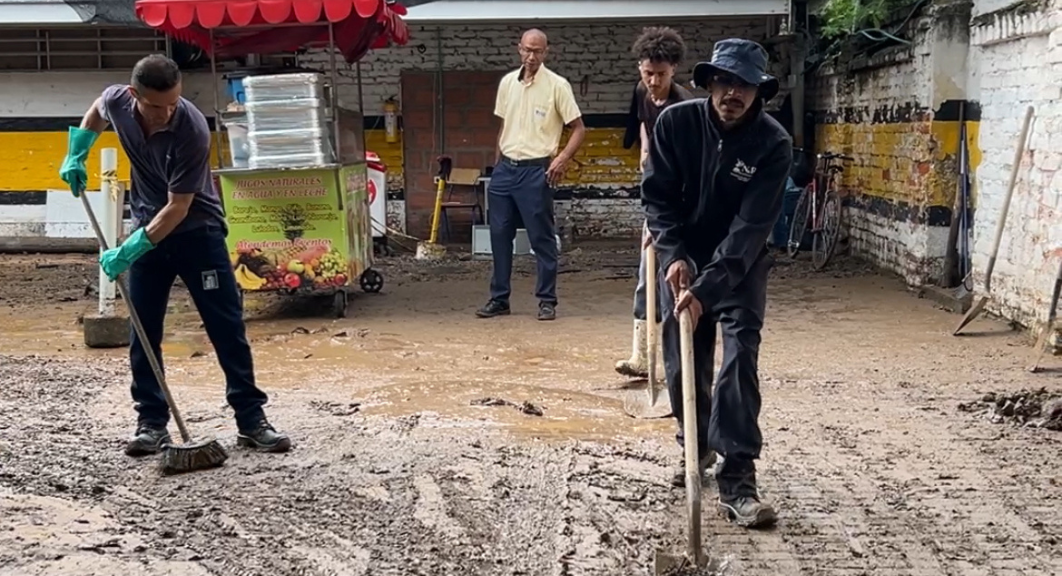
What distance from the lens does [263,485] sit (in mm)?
4562

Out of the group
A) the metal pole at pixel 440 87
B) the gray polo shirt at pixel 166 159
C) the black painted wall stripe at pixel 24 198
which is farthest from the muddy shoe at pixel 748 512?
the black painted wall stripe at pixel 24 198

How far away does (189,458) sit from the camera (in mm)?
4746

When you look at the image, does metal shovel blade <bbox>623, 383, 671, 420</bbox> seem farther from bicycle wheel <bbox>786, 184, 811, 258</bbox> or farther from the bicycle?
bicycle wheel <bbox>786, 184, 811, 258</bbox>

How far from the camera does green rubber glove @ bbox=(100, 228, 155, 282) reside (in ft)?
15.6

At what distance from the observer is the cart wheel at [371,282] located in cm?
1026

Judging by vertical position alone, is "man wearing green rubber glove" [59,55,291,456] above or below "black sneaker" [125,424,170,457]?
above

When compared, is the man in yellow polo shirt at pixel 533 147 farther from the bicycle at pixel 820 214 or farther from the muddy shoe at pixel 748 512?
the muddy shoe at pixel 748 512

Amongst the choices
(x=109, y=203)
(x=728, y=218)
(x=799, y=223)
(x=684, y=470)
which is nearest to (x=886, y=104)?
(x=799, y=223)

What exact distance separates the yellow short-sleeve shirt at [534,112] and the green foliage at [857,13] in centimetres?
329

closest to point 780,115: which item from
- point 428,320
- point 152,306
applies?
point 428,320

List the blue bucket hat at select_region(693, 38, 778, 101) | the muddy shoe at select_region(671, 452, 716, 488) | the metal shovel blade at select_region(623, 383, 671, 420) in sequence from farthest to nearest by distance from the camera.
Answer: the metal shovel blade at select_region(623, 383, 671, 420)
the muddy shoe at select_region(671, 452, 716, 488)
the blue bucket hat at select_region(693, 38, 778, 101)

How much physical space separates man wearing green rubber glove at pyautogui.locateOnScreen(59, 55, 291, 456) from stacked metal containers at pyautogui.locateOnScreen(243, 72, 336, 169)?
3150 millimetres

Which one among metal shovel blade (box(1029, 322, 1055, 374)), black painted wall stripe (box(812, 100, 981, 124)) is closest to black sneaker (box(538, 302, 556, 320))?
metal shovel blade (box(1029, 322, 1055, 374))

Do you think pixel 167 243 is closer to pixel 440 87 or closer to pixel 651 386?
pixel 651 386
